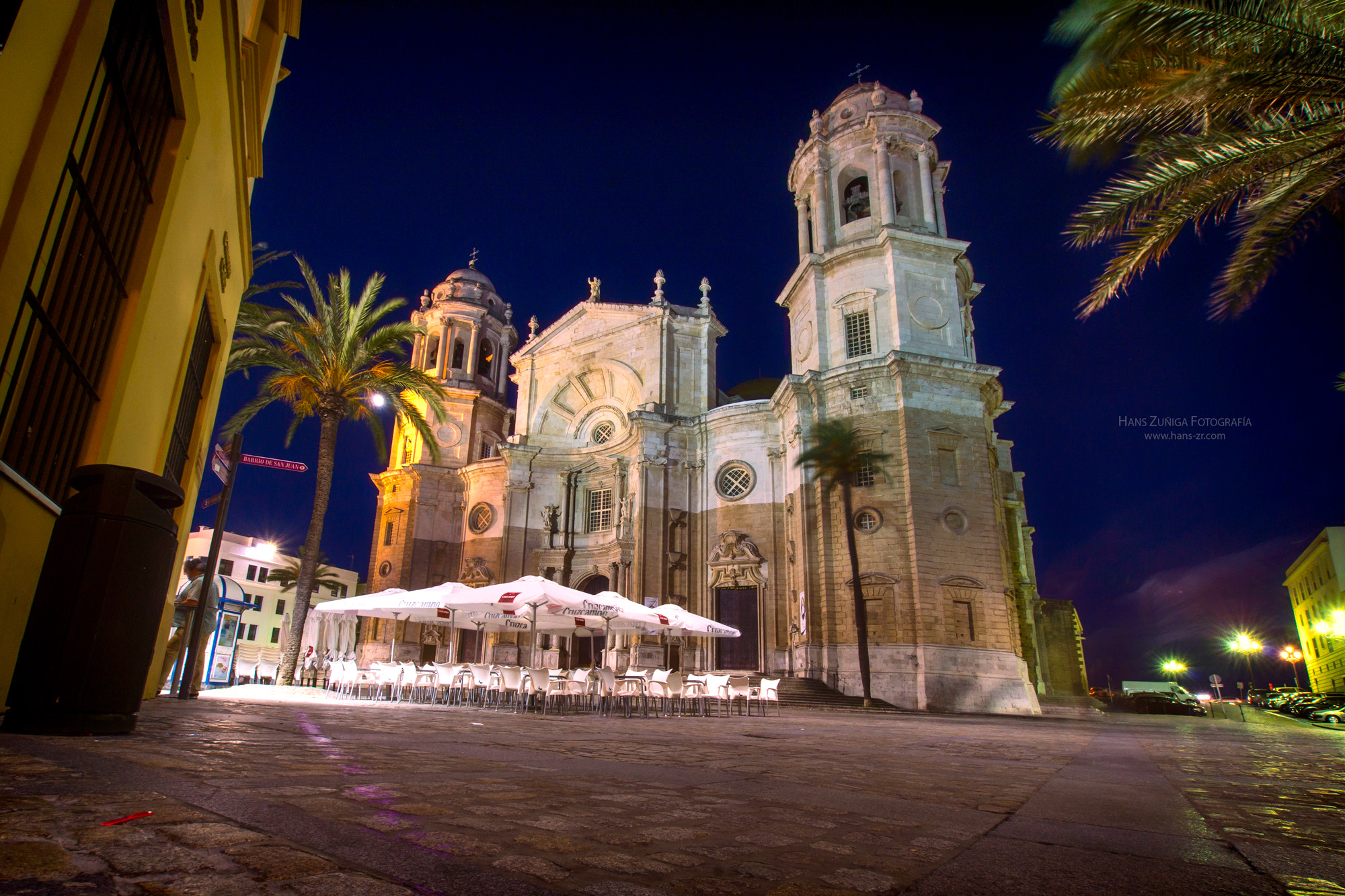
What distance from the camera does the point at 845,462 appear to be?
2667 centimetres

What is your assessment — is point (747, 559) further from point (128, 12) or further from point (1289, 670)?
point (1289, 670)

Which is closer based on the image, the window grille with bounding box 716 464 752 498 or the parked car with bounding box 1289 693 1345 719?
the parked car with bounding box 1289 693 1345 719

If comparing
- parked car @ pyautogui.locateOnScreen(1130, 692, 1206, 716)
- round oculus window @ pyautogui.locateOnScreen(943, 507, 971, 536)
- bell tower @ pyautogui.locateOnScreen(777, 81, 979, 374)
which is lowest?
parked car @ pyautogui.locateOnScreen(1130, 692, 1206, 716)

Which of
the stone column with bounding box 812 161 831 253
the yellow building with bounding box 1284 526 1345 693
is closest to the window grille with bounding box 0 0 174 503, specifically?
the stone column with bounding box 812 161 831 253

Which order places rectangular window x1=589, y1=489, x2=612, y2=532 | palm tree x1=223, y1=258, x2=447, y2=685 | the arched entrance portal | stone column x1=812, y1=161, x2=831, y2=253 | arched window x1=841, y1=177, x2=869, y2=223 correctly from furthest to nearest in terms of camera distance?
rectangular window x1=589, y1=489, x2=612, y2=532
the arched entrance portal
arched window x1=841, y1=177, x2=869, y2=223
stone column x1=812, y1=161, x2=831, y2=253
palm tree x1=223, y1=258, x2=447, y2=685

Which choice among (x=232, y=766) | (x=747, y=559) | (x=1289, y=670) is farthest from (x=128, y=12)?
(x=1289, y=670)

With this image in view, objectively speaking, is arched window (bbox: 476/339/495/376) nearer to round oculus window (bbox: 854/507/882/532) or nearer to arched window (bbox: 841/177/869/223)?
arched window (bbox: 841/177/869/223)

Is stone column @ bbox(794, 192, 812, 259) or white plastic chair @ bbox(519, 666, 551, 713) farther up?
stone column @ bbox(794, 192, 812, 259)

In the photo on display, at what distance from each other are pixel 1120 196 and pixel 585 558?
1150 inches

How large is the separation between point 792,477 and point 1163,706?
22316mm

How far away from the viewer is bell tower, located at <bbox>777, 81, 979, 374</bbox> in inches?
1160

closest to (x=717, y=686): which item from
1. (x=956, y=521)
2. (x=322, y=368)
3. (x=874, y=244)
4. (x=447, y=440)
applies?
(x=322, y=368)

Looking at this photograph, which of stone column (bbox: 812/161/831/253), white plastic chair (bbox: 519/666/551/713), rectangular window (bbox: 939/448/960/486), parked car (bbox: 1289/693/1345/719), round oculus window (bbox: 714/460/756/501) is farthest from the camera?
stone column (bbox: 812/161/831/253)

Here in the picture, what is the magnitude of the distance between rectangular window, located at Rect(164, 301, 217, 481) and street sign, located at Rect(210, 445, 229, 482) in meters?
0.46
